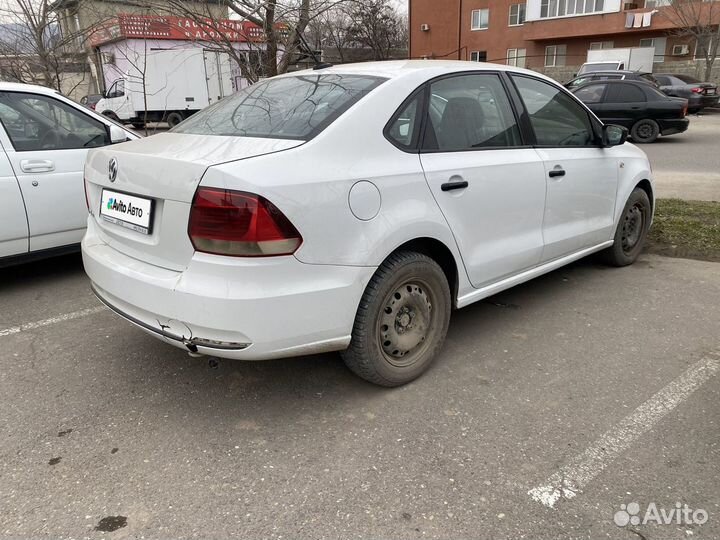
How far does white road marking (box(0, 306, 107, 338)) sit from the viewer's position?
13.0 feet

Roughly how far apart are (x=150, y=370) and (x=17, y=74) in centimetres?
827

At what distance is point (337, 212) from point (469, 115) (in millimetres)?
1318

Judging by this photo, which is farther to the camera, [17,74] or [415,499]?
[17,74]

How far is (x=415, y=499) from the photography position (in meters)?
2.31

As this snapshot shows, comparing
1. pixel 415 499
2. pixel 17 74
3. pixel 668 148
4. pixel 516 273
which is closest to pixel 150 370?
pixel 415 499

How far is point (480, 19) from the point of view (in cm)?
4184

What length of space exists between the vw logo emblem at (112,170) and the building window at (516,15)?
42216 mm

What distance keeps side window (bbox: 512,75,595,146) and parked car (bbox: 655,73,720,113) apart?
1950 centimetres

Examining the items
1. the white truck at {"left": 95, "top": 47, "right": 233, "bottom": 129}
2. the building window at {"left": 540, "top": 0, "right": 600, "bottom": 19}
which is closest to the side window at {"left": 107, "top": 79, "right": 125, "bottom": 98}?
the white truck at {"left": 95, "top": 47, "right": 233, "bottom": 129}

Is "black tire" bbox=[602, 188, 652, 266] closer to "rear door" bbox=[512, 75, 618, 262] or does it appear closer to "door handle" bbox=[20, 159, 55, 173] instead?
"rear door" bbox=[512, 75, 618, 262]

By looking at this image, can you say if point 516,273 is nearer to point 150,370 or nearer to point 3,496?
point 150,370

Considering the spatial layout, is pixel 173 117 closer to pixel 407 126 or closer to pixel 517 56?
pixel 407 126

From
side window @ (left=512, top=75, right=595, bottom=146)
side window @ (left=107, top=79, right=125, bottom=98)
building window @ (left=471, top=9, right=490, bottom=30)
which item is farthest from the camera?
building window @ (left=471, top=9, right=490, bottom=30)

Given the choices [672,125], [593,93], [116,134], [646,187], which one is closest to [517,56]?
[593,93]
